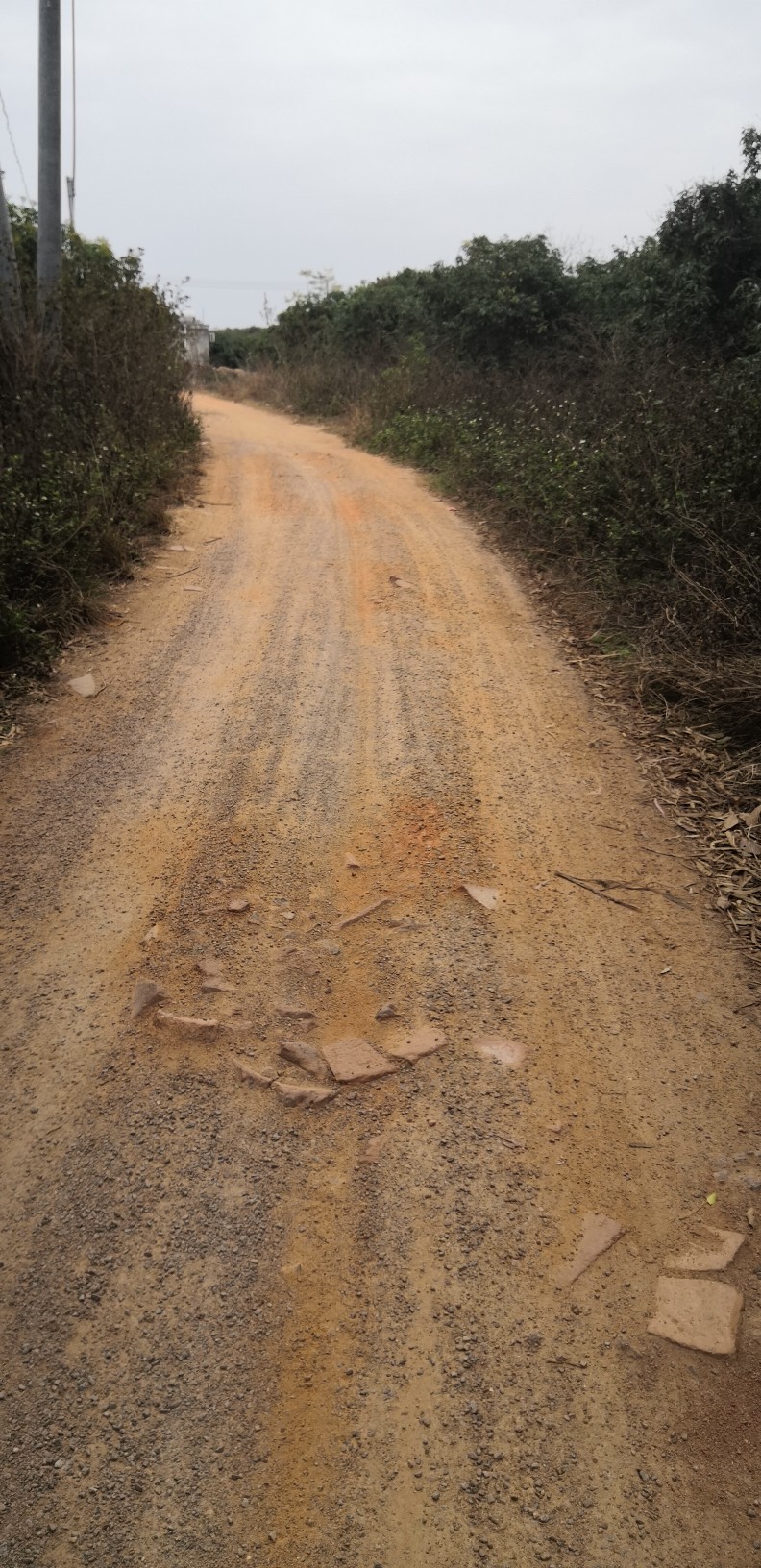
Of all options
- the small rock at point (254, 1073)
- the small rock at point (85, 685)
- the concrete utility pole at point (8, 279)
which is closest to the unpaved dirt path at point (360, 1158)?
the small rock at point (254, 1073)

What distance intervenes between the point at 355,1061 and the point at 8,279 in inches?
286

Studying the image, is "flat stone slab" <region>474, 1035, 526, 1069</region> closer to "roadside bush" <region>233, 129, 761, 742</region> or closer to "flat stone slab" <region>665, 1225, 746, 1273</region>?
"flat stone slab" <region>665, 1225, 746, 1273</region>

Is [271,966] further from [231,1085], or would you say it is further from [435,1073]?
[435,1073]

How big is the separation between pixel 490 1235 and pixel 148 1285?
87 cm

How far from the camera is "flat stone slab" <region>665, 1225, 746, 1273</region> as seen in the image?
2326 mm

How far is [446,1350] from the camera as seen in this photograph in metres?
2.13

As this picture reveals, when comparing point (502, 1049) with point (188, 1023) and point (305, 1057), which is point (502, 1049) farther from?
point (188, 1023)

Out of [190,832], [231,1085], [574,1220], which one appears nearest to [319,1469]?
[574,1220]

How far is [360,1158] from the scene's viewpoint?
2.57m

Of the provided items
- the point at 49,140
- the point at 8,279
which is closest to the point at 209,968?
the point at 8,279

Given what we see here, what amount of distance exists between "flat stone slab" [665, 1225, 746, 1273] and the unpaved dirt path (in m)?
0.03

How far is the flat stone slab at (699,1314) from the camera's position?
2164 mm

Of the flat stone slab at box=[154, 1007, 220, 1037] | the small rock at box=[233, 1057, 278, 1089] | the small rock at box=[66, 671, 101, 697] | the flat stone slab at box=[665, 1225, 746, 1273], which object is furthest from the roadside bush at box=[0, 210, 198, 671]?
the flat stone slab at box=[665, 1225, 746, 1273]

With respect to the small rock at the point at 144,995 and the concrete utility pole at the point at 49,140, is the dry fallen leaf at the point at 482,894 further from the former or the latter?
the concrete utility pole at the point at 49,140
